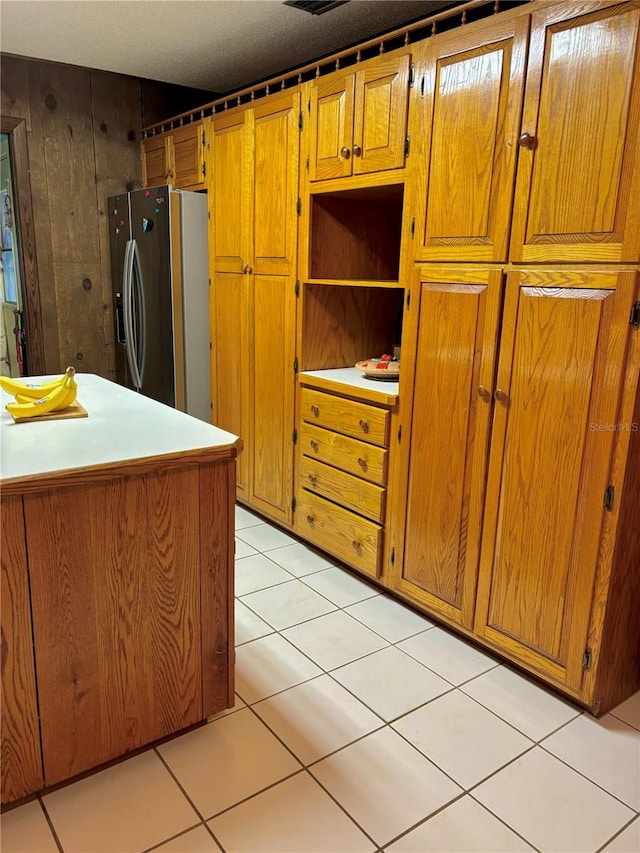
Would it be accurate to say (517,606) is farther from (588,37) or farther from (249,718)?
(588,37)

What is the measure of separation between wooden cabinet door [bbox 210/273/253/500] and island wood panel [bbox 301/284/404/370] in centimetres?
47

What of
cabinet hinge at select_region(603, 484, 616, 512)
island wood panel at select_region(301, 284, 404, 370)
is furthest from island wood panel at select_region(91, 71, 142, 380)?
cabinet hinge at select_region(603, 484, 616, 512)

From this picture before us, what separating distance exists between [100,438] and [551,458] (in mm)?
1353

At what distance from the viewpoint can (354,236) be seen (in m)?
3.00

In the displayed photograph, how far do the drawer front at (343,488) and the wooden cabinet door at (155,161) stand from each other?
2121mm

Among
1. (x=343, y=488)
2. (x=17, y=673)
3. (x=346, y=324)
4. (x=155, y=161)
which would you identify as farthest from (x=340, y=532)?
(x=155, y=161)

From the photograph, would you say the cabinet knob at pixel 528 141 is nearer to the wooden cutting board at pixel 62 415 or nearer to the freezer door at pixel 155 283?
the wooden cutting board at pixel 62 415

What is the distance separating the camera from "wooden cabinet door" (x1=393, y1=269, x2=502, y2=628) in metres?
2.12

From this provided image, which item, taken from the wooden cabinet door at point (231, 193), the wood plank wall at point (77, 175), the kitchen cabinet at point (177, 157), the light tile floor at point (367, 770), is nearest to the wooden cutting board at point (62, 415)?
the light tile floor at point (367, 770)

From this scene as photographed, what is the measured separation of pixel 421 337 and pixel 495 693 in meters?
1.27

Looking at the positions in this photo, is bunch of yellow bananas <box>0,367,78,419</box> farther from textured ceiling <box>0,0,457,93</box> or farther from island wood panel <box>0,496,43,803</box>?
textured ceiling <box>0,0,457,93</box>

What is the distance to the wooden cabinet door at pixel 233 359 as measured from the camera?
3.33 m

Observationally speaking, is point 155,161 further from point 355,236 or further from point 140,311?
point 355,236

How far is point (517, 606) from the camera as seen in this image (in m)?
2.11
